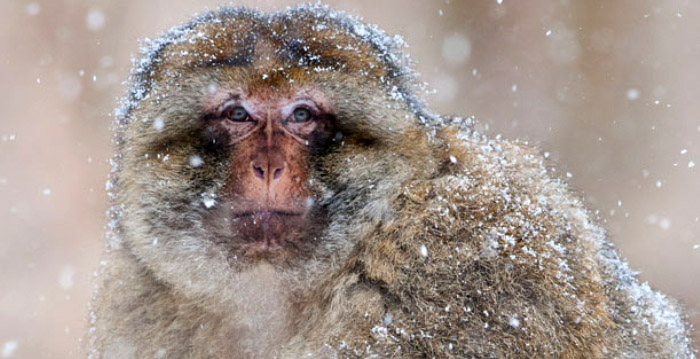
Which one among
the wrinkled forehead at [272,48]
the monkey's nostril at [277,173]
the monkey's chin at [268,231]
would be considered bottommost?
the monkey's chin at [268,231]

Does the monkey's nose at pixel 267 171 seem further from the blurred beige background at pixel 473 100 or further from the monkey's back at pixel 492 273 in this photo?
the blurred beige background at pixel 473 100

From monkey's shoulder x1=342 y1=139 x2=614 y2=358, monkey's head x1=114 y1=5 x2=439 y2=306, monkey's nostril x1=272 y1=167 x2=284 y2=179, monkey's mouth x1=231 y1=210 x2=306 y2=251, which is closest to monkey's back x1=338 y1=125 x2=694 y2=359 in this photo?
monkey's shoulder x1=342 y1=139 x2=614 y2=358

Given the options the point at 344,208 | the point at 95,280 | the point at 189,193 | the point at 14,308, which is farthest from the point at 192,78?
the point at 14,308

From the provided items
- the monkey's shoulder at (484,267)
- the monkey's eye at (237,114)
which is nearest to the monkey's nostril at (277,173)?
the monkey's eye at (237,114)

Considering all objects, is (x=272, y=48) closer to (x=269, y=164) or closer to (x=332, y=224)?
(x=269, y=164)

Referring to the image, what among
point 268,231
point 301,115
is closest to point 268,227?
point 268,231

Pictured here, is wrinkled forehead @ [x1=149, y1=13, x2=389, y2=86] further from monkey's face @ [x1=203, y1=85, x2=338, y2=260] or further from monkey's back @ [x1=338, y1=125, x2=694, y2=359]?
monkey's back @ [x1=338, y1=125, x2=694, y2=359]

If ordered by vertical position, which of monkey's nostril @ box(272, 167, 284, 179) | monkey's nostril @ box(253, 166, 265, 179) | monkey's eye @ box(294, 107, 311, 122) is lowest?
monkey's nostril @ box(253, 166, 265, 179)
